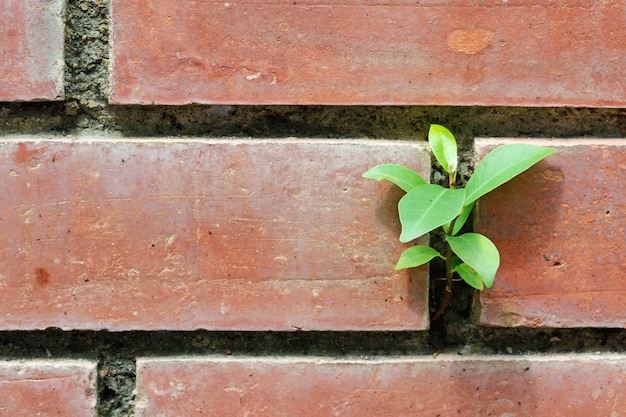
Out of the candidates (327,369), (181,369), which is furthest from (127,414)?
(327,369)

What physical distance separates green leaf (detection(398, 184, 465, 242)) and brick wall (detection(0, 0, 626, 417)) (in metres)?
0.04

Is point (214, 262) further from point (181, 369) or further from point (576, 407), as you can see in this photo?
point (576, 407)

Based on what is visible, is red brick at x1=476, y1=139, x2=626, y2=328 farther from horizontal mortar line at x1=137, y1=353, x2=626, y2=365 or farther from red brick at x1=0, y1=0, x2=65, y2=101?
red brick at x1=0, y1=0, x2=65, y2=101

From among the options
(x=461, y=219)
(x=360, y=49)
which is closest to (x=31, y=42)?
(x=360, y=49)

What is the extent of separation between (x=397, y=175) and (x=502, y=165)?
81 millimetres

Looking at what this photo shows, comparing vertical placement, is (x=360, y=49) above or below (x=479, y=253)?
above

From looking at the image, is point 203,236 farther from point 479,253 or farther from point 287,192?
point 479,253

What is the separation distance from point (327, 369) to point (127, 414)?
171mm

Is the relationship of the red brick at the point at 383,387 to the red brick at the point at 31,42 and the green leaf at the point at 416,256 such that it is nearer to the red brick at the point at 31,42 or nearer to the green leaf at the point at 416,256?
the green leaf at the point at 416,256

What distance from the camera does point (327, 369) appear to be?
1.90ft

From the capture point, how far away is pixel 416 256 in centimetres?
56

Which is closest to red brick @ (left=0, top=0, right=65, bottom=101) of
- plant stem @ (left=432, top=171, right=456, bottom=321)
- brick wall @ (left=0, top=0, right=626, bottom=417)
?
brick wall @ (left=0, top=0, right=626, bottom=417)

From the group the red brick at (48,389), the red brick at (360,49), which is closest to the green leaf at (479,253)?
the red brick at (360,49)

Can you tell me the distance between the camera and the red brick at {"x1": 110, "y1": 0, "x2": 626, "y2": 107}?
1.86 feet
